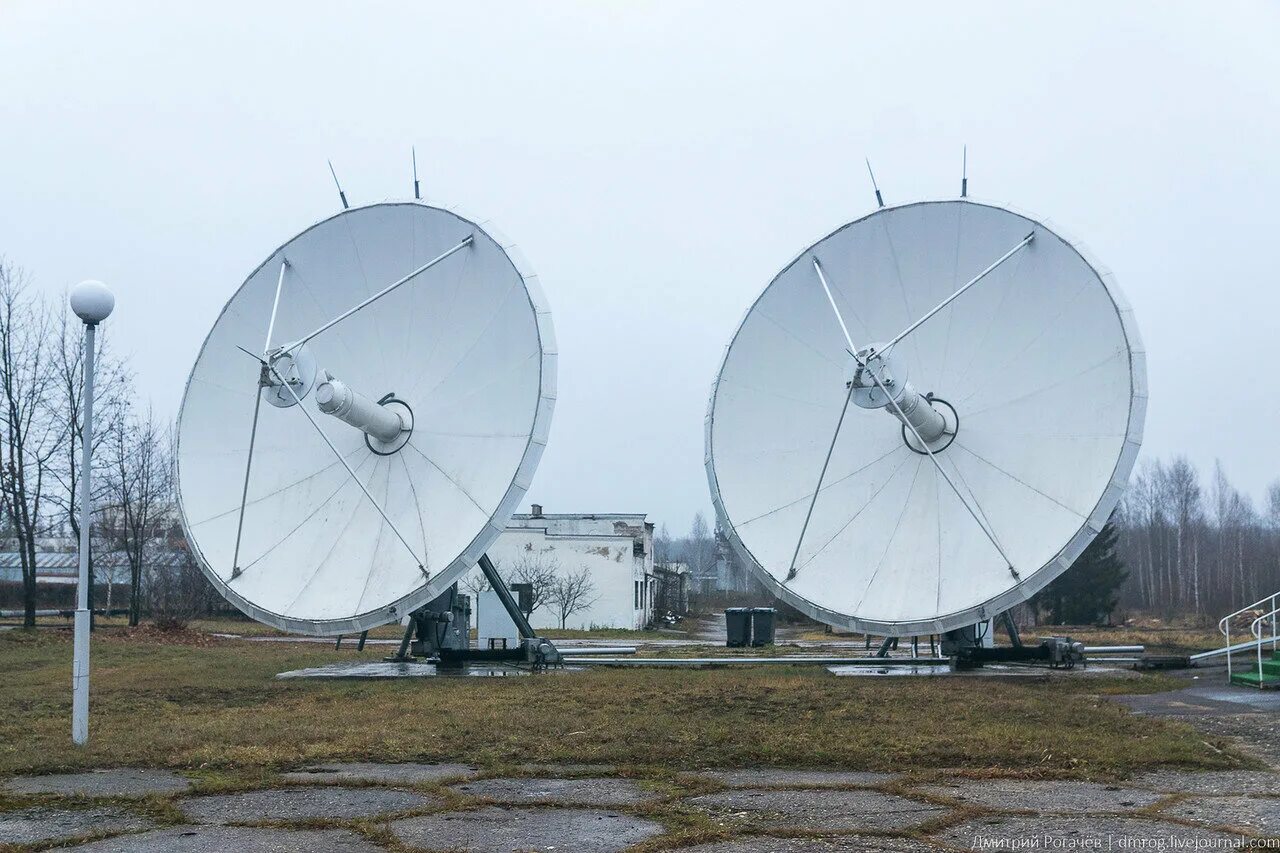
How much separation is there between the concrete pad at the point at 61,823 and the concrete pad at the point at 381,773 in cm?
171

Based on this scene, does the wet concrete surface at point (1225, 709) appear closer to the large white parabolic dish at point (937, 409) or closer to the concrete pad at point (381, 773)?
the large white parabolic dish at point (937, 409)

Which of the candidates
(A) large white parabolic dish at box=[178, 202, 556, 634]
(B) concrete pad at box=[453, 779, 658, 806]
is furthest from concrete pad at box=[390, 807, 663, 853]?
(A) large white parabolic dish at box=[178, 202, 556, 634]

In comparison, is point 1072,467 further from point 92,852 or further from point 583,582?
point 583,582

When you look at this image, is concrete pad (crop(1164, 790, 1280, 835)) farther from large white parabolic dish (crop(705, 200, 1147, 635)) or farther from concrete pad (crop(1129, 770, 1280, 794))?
large white parabolic dish (crop(705, 200, 1147, 635))

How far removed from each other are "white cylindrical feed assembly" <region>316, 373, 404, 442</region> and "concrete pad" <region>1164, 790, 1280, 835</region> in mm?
13002

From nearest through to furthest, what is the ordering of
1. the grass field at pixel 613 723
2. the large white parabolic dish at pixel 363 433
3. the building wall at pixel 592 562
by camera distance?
the grass field at pixel 613 723 < the large white parabolic dish at pixel 363 433 < the building wall at pixel 592 562

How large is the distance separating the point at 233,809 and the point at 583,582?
45.2 meters

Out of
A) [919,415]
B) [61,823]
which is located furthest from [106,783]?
[919,415]

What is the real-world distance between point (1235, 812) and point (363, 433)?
15.1m

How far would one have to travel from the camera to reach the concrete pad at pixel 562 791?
8961 millimetres

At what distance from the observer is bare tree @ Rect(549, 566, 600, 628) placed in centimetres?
5212

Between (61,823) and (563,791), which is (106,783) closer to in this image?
(61,823)

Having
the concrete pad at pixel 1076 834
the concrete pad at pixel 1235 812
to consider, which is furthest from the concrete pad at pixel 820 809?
the concrete pad at pixel 1235 812

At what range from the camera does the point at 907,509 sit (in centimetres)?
1953
